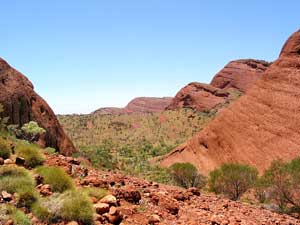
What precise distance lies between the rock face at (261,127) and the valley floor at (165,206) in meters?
20.3

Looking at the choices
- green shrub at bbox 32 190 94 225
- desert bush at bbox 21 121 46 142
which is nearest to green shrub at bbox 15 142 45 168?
green shrub at bbox 32 190 94 225

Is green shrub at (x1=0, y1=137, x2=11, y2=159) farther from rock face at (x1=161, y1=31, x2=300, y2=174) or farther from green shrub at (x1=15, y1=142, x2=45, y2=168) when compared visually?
rock face at (x1=161, y1=31, x2=300, y2=174)

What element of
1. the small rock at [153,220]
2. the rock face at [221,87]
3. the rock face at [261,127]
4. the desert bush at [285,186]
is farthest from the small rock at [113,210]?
the rock face at [221,87]

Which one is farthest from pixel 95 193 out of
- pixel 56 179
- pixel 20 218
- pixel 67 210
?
pixel 20 218

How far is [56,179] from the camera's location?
830 cm

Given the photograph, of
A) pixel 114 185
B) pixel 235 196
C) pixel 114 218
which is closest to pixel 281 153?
pixel 235 196

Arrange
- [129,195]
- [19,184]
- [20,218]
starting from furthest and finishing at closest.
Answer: [129,195], [19,184], [20,218]

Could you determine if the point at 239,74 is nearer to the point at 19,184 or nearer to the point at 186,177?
the point at 186,177

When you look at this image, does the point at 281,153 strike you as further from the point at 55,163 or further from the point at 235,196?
the point at 55,163

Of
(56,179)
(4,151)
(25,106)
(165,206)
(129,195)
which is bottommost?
(165,206)

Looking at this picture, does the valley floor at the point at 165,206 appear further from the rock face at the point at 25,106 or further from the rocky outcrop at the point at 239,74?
the rocky outcrop at the point at 239,74

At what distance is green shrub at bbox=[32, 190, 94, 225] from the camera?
6914 millimetres

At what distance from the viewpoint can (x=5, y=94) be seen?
2197cm

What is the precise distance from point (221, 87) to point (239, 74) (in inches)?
210
